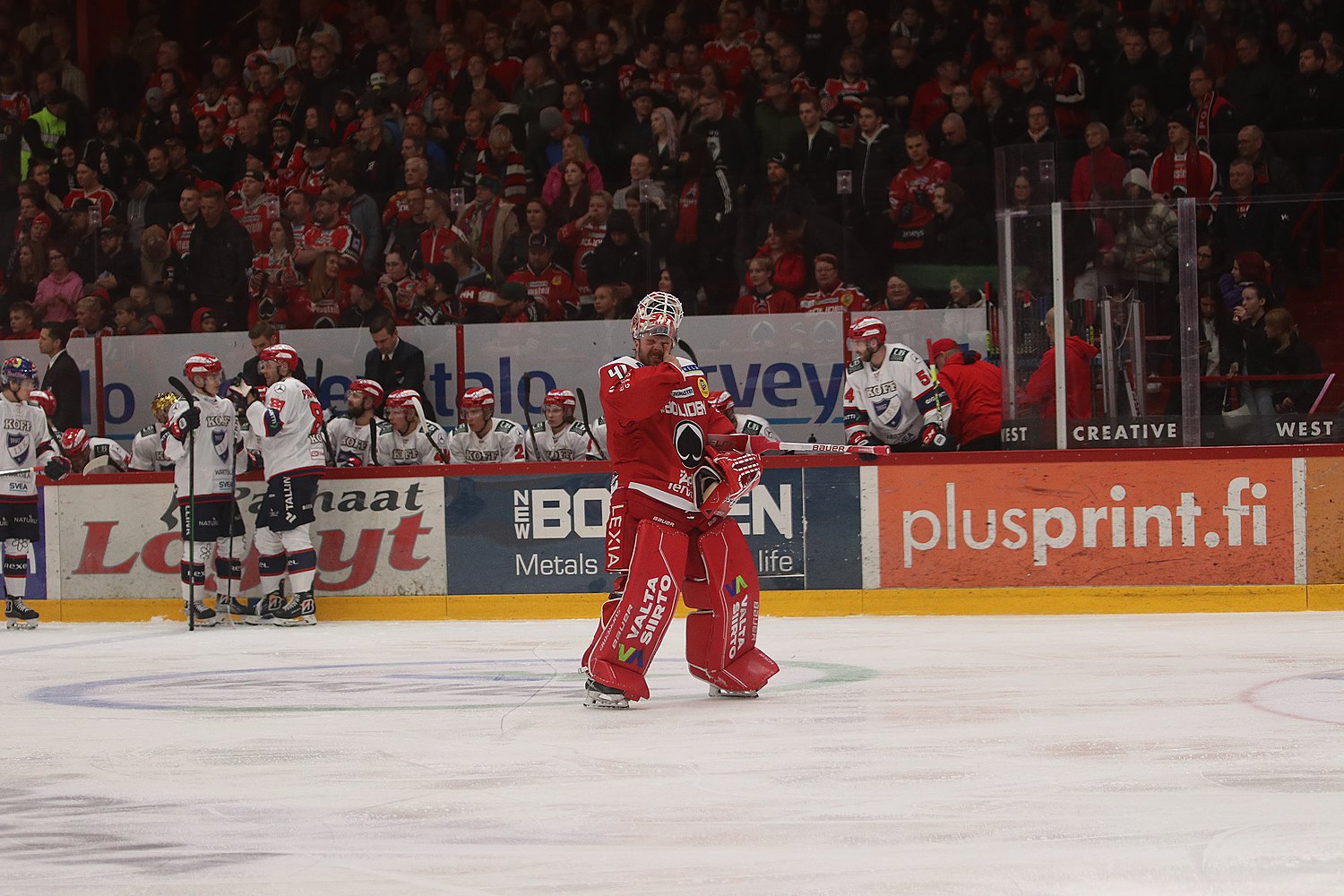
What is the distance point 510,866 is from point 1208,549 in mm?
7279

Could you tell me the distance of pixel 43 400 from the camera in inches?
469

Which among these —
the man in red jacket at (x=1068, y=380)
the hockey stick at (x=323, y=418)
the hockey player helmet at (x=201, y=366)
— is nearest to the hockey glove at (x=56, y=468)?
the hockey player helmet at (x=201, y=366)

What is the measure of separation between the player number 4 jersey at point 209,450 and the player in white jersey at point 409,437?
3.68 feet

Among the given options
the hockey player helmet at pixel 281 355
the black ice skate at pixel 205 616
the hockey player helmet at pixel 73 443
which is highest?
the hockey player helmet at pixel 281 355

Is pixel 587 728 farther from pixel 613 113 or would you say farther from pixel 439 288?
pixel 613 113

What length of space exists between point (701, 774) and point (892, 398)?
608cm

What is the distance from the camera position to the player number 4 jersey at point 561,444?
39.2ft

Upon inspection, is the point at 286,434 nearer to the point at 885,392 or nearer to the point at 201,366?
the point at 201,366

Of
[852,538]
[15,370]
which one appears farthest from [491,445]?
[15,370]

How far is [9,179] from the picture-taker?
15.0 meters

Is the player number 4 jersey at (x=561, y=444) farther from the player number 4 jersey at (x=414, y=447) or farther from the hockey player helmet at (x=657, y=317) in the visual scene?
the hockey player helmet at (x=657, y=317)

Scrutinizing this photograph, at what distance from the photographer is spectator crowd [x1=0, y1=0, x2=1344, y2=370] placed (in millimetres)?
11055

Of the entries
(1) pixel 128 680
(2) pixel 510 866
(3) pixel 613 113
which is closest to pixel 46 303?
(3) pixel 613 113

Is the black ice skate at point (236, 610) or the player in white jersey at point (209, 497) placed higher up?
the player in white jersey at point (209, 497)
